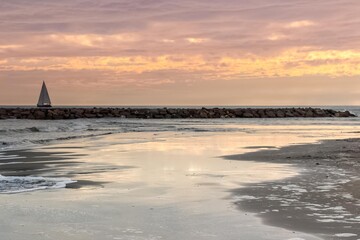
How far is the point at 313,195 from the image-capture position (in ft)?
25.2

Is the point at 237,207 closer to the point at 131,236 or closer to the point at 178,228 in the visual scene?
the point at 178,228

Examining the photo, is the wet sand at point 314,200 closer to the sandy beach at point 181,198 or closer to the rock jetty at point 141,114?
the sandy beach at point 181,198

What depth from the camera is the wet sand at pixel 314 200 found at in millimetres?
5773

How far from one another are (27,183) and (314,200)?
480 cm

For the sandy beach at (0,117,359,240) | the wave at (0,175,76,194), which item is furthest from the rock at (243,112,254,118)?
the wave at (0,175,76,194)

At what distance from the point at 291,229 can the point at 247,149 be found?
10.8 meters

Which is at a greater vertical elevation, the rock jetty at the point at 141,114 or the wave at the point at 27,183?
the rock jetty at the point at 141,114

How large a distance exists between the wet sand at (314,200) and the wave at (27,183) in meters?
3.05

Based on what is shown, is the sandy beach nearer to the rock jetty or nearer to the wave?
the wave

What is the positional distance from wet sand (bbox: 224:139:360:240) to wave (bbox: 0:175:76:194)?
9.99ft

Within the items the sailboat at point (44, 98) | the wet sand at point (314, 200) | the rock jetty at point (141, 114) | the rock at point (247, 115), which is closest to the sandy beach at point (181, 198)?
the wet sand at point (314, 200)

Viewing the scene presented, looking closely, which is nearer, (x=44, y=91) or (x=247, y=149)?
(x=247, y=149)

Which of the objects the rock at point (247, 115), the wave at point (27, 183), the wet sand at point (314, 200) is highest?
the rock at point (247, 115)

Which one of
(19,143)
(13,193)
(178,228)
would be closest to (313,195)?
(178,228)
